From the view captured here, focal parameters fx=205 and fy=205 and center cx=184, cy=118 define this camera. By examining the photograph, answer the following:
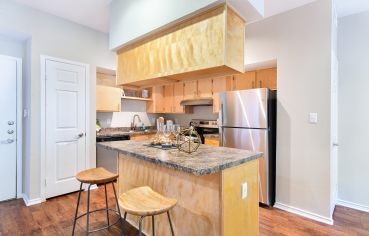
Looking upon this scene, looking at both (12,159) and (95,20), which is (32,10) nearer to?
(95,20)

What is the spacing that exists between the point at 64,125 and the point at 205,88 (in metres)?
2.57

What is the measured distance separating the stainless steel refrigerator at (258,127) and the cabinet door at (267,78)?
1.11ft

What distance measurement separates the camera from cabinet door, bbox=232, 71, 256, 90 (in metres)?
3.38

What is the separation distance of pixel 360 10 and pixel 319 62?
112cm

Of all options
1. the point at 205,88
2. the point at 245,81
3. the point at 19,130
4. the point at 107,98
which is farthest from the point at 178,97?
the point at 19,130

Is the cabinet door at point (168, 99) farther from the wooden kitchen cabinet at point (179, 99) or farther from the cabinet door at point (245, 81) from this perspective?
the cabinet door at point (245, 81)

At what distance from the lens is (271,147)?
2.81 meters

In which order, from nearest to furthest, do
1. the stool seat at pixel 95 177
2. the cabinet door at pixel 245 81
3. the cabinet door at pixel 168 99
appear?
1. the stool seat at pixel 95 177
2. the cabinet door at pixel 245 81
3. the cabinet door at pixel 168 99

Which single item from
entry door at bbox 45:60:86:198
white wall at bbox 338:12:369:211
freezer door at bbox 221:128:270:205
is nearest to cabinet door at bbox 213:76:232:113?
freezer door at bbox 221:128:270:205

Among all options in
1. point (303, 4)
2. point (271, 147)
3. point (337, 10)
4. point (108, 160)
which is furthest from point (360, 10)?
point (108, 160)

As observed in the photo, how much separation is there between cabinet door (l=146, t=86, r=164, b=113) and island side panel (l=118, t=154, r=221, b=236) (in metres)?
2.75

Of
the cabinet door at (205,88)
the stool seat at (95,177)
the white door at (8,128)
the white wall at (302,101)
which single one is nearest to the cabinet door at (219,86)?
the cabinet door at (205,88)

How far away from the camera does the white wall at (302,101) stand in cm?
245

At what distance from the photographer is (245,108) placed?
114 inches
